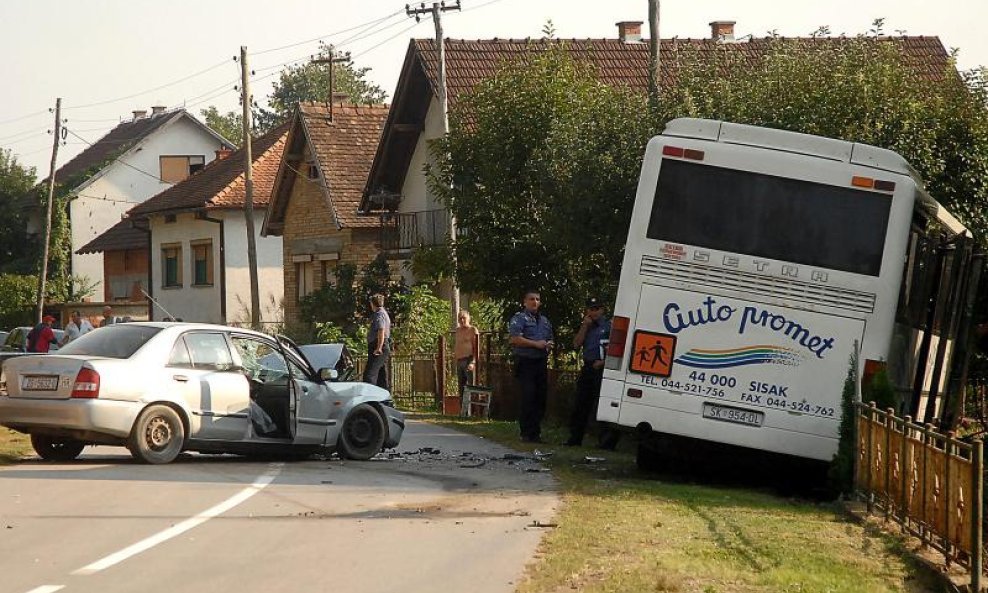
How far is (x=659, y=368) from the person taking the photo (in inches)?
606

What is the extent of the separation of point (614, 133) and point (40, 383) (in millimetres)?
10017

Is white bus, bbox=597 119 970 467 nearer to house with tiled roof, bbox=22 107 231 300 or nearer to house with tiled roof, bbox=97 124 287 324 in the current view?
house with tiled roof, bbox=97 124 287 324

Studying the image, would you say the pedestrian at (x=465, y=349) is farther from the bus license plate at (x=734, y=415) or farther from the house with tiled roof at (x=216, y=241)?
the house with tiled roof at (x=216, y=241)

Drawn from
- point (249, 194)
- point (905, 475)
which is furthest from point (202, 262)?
point (905, 475)

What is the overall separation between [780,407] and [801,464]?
1.07 metres

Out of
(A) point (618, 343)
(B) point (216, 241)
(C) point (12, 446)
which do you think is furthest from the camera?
(B) point (216, 241)

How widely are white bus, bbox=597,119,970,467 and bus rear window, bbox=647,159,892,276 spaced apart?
0.01 m

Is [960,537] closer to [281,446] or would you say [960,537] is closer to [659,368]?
[659,368]

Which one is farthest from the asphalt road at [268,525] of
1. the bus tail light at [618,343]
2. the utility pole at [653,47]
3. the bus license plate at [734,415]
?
the utility pole at [653,47]

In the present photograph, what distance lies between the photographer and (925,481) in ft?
37.1

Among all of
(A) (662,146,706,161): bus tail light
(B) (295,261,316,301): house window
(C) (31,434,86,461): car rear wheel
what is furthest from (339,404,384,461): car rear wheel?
(B) (295,261,316,301): house window

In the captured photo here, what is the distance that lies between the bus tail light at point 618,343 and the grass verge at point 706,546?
1.12 m

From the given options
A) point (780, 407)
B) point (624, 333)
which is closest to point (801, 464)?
point (780, 407)

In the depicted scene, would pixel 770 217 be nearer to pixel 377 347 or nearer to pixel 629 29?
pixel 377 347
